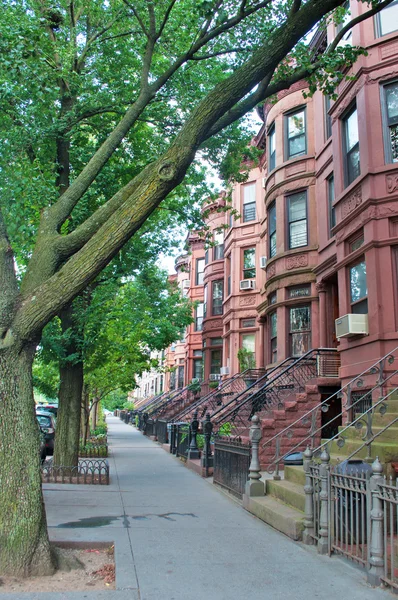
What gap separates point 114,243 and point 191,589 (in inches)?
138

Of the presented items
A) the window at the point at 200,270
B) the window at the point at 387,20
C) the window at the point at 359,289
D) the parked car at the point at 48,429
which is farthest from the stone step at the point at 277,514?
the window at the point at 200,270

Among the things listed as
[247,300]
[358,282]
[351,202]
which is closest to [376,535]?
[358,282]

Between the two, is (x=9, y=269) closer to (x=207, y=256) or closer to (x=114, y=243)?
(x=114, y=243)

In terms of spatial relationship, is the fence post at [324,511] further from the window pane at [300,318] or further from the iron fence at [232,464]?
the window pane at [300,318]

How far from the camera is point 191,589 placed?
5.05 metres

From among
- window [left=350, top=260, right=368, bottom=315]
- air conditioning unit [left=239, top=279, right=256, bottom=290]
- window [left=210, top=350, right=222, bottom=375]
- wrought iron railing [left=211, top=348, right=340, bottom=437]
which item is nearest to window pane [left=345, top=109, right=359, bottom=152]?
window [left=350, top=260, right=368, bottom=315]

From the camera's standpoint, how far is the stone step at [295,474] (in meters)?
8.37

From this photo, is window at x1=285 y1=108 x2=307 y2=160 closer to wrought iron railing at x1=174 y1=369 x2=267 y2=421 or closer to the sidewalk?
wrought iron railing at x1=174 y1=369 x2=267 y2=421

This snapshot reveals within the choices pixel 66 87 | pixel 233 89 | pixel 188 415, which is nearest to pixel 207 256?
pixel 188 415

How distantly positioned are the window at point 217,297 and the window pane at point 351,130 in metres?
17.2

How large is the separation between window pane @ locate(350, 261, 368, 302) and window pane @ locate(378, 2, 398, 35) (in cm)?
536

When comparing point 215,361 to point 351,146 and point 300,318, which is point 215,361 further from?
point 351,146

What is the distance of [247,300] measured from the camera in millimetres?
24453

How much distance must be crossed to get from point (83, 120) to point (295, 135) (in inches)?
334
